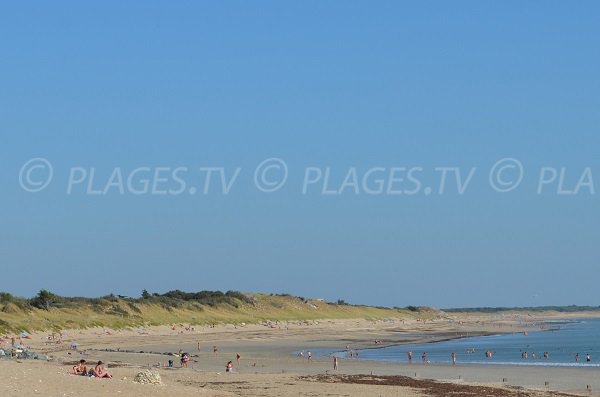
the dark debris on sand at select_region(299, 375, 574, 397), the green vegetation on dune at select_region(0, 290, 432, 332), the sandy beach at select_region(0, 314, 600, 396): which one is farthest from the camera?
the green vegetation on dune at select_region(0, 290, 432, 332)

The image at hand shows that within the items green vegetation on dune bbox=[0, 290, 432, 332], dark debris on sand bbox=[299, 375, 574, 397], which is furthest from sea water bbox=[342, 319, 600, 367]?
green vegetation on dune bbox=[0, 290, 432, 332]

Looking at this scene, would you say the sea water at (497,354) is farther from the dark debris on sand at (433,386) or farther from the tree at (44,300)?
the tree at (44,300)

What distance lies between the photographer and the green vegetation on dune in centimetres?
8369

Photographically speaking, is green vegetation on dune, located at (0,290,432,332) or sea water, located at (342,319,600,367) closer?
sea water, located at (342,319,600,367)

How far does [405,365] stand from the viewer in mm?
54281

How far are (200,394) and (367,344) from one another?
171 feet

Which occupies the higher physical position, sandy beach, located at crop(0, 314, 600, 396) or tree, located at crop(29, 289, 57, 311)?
tree, located at crop(29, 289, 57, 311)

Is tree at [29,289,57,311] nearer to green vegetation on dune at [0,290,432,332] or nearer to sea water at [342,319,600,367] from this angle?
green vegetation on dune at [0,290,432,332]

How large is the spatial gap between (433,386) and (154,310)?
68.6m

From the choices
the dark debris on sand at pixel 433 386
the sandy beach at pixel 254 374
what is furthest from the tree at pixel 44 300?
the dark debris on sand at pixel 433 386

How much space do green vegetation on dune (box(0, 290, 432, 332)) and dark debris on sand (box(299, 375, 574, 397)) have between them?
39073 millimetres

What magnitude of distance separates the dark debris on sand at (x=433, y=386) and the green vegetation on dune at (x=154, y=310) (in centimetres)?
3907

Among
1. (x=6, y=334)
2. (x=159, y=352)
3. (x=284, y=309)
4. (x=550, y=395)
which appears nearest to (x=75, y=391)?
(x=550, y=395)

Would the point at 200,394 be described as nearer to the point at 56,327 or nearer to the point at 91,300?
the point at 56,327
